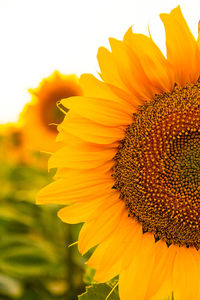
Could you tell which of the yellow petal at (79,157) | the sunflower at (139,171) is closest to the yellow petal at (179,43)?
the sunflower at (139,171)

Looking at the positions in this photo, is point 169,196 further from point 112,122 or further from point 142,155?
point 112,122

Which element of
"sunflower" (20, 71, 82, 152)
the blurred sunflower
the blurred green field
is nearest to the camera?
the blurred green field

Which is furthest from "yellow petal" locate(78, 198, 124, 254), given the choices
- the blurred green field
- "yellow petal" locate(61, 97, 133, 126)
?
the blurred green field

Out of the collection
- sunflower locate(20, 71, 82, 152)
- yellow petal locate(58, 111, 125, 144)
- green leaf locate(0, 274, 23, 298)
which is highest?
sunflower locate(20, 71, 82, 152)

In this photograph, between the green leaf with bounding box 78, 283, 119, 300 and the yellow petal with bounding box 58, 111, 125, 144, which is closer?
the yellow petal with bounding box 58, 111, 125, 144

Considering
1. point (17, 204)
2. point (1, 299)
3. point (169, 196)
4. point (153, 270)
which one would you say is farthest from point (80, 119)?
point (17, 204)

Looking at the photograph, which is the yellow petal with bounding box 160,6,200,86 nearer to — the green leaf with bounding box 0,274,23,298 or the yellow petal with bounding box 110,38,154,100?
the yellow petal with bounding box 110,38,154,100

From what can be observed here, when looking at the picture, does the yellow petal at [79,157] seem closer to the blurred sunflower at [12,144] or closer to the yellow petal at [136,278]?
the yellow petal at [136,278]
